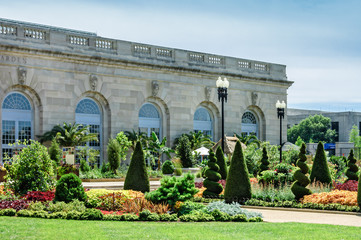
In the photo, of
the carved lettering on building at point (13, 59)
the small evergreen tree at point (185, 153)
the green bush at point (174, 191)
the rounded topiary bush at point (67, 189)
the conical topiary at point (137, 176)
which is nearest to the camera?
the green bush at point (174, 191)

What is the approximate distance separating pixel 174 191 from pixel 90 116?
21507 mm

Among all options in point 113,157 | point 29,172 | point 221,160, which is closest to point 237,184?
point 221,160

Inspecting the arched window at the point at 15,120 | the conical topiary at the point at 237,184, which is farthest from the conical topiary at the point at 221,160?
the arched window at the point at 15,120

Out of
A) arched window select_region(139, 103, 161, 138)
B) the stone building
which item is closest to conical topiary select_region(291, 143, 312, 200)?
the stone building

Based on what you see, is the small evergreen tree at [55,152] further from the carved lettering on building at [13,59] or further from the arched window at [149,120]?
the arched window at [149,120]

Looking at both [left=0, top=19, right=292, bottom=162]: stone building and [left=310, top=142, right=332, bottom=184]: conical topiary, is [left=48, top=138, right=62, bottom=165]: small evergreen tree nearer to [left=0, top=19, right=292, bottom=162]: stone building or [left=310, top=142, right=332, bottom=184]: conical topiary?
[left=0, top=19, right=292, bottom=162]: stone building

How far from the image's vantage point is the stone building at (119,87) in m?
34.2

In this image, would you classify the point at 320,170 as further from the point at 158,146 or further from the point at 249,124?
the point at 249,124

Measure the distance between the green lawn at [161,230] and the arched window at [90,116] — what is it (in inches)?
877

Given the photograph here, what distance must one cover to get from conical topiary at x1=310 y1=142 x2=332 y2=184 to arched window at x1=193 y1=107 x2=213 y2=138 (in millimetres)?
20292

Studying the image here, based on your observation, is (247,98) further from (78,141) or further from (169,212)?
(169,212)

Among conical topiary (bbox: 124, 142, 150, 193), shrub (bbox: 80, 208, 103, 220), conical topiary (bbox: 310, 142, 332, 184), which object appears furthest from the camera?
conical topiary (bbox: 310, 142, 332, 184)

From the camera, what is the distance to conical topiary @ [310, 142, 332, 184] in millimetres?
23500

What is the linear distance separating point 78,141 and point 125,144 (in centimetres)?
346
